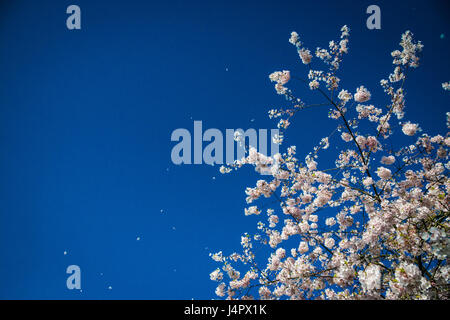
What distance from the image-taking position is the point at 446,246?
2109mm

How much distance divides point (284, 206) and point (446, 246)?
2.04m

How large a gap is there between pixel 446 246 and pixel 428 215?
59cm

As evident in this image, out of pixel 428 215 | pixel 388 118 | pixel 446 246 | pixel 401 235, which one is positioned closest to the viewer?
pixel 446 246
